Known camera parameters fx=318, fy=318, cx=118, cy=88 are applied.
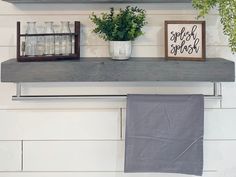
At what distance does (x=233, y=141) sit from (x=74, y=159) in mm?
678

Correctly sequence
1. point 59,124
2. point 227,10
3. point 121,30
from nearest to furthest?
point 227,10 → point 121,30 → point 59,124

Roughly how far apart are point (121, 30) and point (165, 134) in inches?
17.4

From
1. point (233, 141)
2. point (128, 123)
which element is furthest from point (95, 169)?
point (233, 141)

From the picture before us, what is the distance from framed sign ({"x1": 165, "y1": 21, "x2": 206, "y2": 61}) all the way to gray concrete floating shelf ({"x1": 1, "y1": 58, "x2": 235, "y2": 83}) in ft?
0.16

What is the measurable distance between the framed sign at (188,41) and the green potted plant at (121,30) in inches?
5.6

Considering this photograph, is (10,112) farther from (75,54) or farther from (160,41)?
(160,41)

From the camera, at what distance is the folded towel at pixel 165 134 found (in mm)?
1249

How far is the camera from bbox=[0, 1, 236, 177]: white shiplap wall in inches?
52.6

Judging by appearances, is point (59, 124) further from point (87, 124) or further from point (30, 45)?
point (30, 45)

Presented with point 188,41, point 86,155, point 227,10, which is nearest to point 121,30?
point 188,41

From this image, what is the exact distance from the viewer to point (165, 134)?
1.26 m

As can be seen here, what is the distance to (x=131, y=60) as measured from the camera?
1.24m

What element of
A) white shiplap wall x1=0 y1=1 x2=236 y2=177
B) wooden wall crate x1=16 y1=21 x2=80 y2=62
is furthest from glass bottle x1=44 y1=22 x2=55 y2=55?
white shiplap wall x1=0 y1=1 x2=236 y2=177

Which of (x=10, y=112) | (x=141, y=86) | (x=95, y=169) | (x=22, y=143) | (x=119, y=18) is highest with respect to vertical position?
(x=119, y=18)
